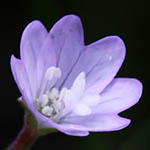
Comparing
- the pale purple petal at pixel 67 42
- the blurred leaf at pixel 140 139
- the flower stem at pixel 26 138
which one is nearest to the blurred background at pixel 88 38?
the blurred leaf at pixel 140 139

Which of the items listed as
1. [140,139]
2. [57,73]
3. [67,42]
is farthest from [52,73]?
[140,139]

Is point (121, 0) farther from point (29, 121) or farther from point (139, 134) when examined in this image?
point (29, 121)

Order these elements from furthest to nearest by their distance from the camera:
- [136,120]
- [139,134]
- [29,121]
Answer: [136,120]
[139,134]
[29,121]

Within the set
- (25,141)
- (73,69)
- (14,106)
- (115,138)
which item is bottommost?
(115,138)

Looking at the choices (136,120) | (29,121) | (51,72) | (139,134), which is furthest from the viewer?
(136,120)

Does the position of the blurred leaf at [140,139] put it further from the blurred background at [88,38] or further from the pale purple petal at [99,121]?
the pale purple petal at [99,121]

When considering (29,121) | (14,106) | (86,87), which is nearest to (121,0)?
(14,106)

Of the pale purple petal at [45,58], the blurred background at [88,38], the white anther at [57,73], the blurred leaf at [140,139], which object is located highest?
the pale purple petal at [45,58]

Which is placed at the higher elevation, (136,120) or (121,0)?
(121,0)

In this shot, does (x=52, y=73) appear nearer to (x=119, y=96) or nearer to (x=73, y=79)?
(x=73, y=79)
